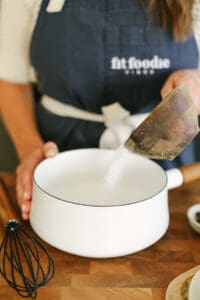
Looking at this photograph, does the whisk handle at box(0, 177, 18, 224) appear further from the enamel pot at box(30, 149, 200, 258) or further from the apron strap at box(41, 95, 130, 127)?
the apron strap at box(41, 95, 130, 127)

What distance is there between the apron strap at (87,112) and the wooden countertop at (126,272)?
203 mm

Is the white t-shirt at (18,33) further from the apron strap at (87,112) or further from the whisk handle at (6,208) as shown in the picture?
the whisk handle at (6,208)

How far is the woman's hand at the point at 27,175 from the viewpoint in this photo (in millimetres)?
621

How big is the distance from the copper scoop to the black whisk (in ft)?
0.54

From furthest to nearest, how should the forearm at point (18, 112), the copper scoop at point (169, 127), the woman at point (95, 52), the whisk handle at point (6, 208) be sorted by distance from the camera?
1. the forearm at point (18, 112)
2. the woman at point (95, 52)
3. the whisk handle at point (6, 208)
4. the copper scoop at point (169, 127)

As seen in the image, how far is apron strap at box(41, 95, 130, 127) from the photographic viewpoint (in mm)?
755

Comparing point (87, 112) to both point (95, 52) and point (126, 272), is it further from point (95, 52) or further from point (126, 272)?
point (126, 272)

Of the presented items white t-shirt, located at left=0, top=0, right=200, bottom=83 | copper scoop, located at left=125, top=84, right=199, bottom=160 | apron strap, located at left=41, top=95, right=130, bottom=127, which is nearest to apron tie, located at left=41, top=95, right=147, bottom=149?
apron strap, located at left=41, top=95, right=130, bottom=127

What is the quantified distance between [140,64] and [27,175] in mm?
231

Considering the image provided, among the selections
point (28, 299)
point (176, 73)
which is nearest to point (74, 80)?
point (176, 73)

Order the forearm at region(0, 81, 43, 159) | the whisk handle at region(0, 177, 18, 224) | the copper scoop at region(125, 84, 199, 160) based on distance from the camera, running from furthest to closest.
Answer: the forearm at region(0, 81, 43, 159) → the whisk handle at region(0, 177, 18, 224) → the copper scoop at region(125, 84, 199, 160)

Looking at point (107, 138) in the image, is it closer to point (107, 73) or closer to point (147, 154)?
point (107, 73)

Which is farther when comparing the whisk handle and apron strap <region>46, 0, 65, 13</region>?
apron strap <region>46, 0, 65, 13</region>

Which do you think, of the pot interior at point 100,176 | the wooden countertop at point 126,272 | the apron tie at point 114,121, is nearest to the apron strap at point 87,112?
the apron tie at point 114,121
